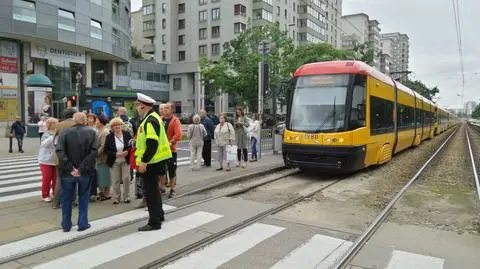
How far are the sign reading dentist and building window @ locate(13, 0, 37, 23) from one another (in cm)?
293

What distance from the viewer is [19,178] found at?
38.1 feet

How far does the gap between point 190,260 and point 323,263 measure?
1605mm

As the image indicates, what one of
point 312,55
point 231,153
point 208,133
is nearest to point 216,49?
point 312,55

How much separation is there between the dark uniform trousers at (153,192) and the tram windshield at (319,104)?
585 centimetres

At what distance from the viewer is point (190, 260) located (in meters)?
5.16

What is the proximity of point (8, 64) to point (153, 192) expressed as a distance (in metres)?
32.4

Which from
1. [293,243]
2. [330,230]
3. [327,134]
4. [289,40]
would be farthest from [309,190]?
[289,40]

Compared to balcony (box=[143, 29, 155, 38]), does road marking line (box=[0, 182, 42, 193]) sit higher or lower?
lower

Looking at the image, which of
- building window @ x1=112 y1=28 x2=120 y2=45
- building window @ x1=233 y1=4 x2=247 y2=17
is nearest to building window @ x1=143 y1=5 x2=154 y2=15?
building window @ x1=233 y1=4 x2=247 y2=17

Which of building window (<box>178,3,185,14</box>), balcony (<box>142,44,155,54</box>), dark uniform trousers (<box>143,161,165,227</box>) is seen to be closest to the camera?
dark uniform trousers (<box>143,161,165,227</box>)

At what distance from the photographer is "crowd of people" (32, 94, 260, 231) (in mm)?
6156

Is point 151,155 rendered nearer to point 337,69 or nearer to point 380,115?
point 337,69

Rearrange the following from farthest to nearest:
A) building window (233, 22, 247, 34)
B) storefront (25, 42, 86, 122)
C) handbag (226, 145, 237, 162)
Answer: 1. building window (233, 22, 247, 34)
2. storefront (25, 42, 86, 122)
3. handbag (226, 145, 237, 162)

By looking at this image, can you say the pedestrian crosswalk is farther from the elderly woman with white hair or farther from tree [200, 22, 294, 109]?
tree [200, 22, 294, 109]
